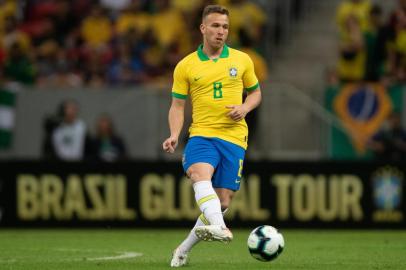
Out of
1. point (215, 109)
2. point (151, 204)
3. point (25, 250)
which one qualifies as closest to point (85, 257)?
point (25, 250)

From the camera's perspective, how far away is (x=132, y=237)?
15.2m

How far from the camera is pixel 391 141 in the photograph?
17688mm

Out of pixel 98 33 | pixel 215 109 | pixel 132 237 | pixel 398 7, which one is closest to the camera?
pixel 215 109

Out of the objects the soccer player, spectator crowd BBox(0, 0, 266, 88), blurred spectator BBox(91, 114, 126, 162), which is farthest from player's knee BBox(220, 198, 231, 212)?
spectator crowd BBox(0, 0, 266, 88)

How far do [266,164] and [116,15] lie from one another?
255 inches

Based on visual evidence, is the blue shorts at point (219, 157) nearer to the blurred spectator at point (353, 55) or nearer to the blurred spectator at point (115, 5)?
the blurred spectator at point (353, 55)

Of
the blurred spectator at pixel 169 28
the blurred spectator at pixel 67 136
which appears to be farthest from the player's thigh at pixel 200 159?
the blurred spectator at pixel 169 28

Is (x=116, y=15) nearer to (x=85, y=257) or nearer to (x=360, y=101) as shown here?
(x=360, y=101)

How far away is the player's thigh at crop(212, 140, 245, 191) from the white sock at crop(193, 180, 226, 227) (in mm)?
349

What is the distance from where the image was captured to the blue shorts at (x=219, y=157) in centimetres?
972

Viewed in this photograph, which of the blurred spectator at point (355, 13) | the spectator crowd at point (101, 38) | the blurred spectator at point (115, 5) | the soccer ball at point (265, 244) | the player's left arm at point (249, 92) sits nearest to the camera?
the soccer ball at point (265, 244)

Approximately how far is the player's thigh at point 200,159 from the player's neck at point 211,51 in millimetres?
777

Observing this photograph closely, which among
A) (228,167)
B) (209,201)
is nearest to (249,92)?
(228,167)

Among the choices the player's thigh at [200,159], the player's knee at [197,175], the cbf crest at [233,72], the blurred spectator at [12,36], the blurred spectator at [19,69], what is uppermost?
the blurred spectator at [12,36]
